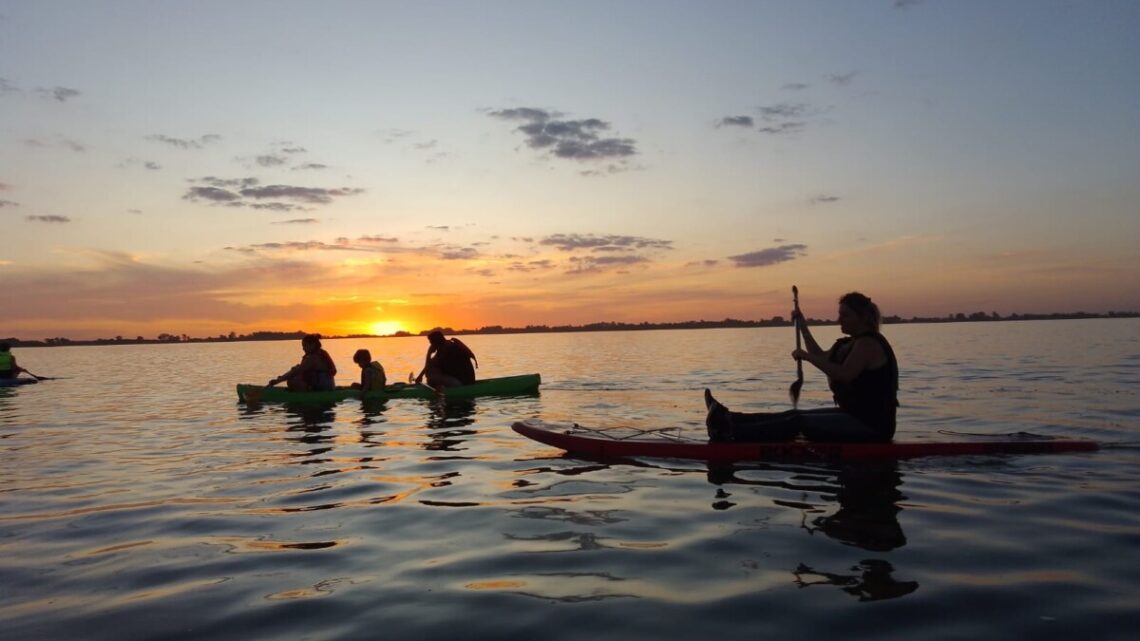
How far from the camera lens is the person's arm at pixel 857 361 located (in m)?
8.41

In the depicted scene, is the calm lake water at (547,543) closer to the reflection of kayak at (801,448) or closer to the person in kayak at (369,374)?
the reflection of kayak at (801,448)

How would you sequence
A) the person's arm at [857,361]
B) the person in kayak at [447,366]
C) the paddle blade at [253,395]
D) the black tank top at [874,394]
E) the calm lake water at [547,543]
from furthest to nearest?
the person in kayak at [447,366] → the paddle blade at [253,395] → the black tank top at [874,394] → the person's arm at [857,361] → the calm lake water at [547,543]

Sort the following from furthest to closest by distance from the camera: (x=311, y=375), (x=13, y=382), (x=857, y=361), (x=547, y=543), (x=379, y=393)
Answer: (x=13, y=382) < (x=311, y=375) < (x=379, y=393) < (x=857, y=361) < (x=547, y=543)

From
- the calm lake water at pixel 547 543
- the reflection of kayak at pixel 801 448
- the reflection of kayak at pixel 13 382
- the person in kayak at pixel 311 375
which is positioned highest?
the person in kayak at pixel 311 375

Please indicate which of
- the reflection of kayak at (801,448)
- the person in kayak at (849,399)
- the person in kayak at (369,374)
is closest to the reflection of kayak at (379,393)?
the person in kayak at (369,374)

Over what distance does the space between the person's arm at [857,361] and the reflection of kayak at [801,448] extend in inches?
37.3

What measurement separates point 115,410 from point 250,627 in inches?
661

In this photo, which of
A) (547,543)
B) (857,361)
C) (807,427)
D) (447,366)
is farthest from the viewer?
(447,366)

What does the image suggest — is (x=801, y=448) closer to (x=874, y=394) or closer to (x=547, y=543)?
(x=874, y=394)

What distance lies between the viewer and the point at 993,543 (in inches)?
223

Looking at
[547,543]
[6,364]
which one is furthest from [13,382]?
[547,543]

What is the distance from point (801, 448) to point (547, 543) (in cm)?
444

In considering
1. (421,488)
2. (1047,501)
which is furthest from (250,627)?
(1047,501)

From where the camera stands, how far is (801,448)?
9023mm
